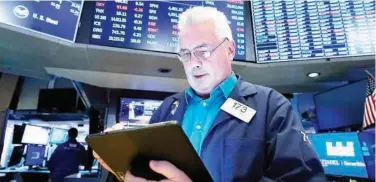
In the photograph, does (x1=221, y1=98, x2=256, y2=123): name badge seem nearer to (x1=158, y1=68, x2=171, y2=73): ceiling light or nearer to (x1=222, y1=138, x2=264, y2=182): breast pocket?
(x1=222, y1=138, x2=264, y2=182): breast pocket

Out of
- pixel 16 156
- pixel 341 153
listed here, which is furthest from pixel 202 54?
pixel 16 156

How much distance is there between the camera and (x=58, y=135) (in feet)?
20.9

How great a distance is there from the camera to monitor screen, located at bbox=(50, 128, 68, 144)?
20.5ft

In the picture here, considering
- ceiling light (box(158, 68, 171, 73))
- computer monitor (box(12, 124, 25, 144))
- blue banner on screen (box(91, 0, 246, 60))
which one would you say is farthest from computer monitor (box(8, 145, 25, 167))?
blue banner on screen (box(91, 0, 246, 60))

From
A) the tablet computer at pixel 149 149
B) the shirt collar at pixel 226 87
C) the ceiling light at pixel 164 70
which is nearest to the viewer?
the tablet computer at pixel 149 149

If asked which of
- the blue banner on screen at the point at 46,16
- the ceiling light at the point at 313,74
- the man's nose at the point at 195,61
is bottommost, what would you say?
the man's nose at the point at 195,61

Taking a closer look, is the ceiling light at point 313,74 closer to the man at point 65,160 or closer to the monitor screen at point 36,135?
the man at point 65,160

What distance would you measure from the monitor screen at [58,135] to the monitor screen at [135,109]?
178 inches

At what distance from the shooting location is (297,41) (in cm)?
211

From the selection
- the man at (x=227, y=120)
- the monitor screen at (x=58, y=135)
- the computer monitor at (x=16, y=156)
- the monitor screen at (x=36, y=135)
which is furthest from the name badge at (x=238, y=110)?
the monitor screen at (x=58, y=135)

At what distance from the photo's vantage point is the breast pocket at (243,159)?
0.83 meters

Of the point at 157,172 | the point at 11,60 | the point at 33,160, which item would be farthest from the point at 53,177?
the point at 157,172

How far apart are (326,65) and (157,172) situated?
186cm

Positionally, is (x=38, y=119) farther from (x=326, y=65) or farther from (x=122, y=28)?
(x=326, y=65)
